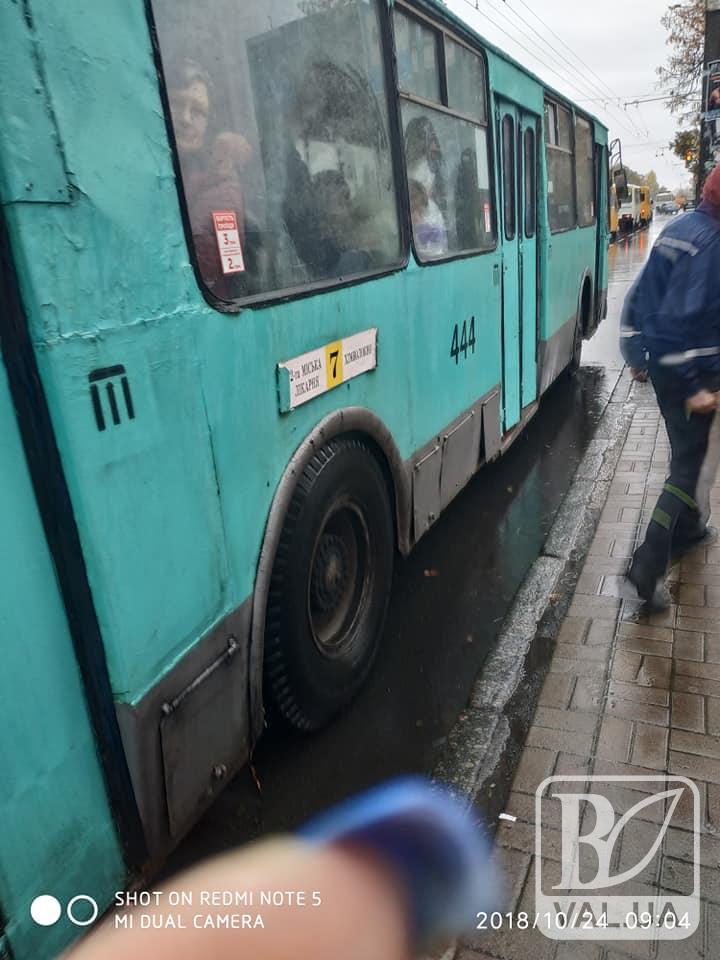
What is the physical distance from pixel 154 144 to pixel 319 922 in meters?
2.20

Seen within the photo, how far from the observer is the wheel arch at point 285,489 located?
2.36 metres

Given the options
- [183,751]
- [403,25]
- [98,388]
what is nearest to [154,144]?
[98,388]

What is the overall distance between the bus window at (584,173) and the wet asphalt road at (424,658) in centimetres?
324

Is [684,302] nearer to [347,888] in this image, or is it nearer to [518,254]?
[518,254]

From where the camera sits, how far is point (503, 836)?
2.41 meters

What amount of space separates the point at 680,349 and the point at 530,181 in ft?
10.6

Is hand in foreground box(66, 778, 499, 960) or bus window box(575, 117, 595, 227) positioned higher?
bus window box(575, 117, 595, 227)

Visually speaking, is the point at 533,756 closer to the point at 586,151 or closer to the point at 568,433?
the point at 568,433

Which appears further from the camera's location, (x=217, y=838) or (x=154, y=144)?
(x=217, y=838)

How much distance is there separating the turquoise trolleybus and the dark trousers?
3.76ft

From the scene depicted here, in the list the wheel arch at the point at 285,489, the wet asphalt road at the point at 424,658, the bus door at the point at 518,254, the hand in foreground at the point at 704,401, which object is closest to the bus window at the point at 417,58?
the bus door at the point at 518,254

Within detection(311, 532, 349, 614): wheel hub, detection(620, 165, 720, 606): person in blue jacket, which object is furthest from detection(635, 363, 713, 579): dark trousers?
detection(311, 532, 349, 614): wheel hub

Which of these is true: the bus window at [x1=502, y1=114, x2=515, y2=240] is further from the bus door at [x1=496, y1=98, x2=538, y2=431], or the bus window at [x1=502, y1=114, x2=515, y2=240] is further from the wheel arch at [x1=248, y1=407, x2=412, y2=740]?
the wheel arch at [x1=248, y1=407, x2=412, y2=740]

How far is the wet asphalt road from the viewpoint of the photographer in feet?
8.86
